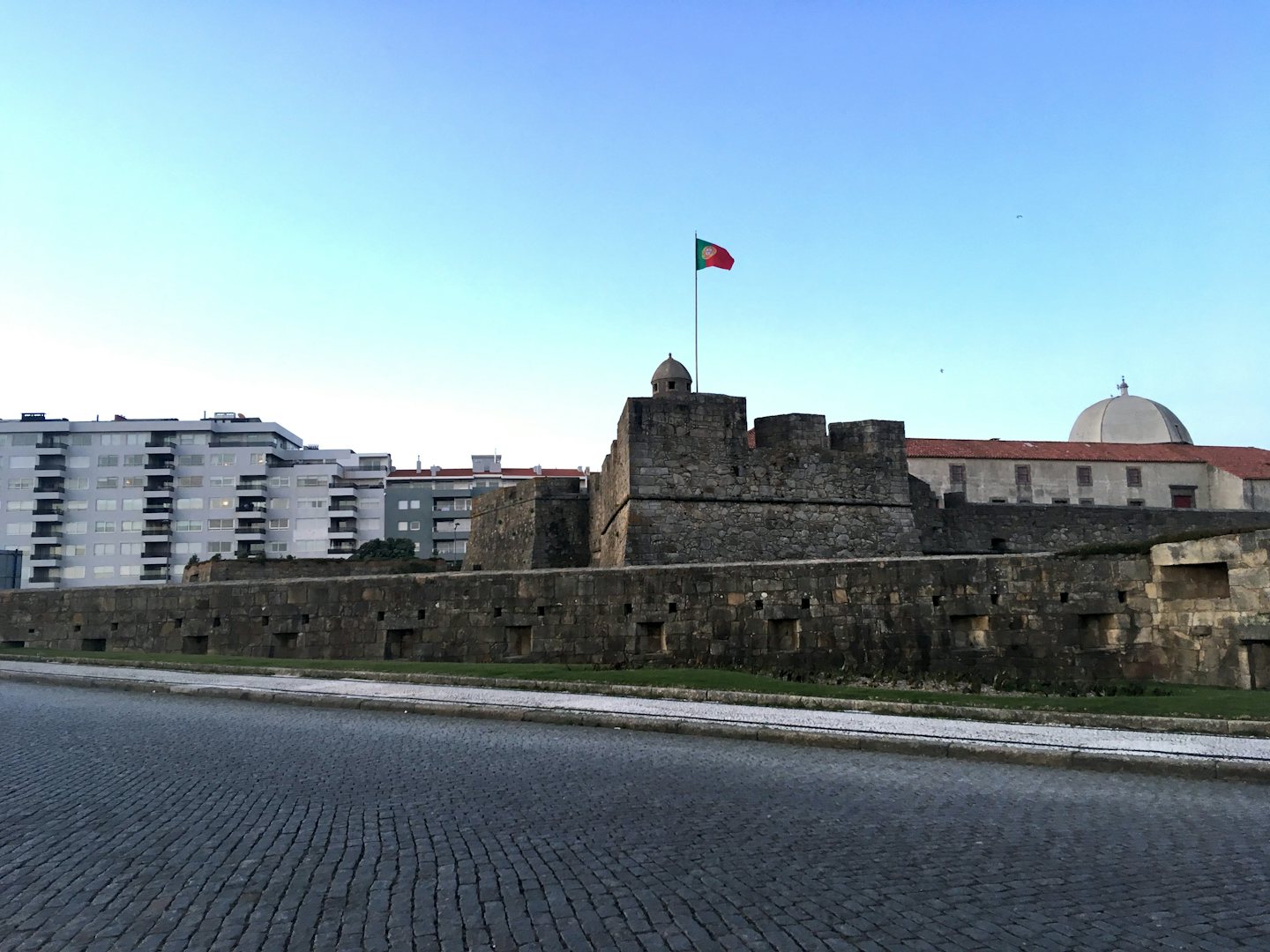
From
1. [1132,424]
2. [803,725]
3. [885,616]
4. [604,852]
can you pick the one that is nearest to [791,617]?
[885,616]

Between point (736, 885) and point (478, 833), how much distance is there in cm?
174

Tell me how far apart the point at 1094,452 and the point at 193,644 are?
4545 centimetres

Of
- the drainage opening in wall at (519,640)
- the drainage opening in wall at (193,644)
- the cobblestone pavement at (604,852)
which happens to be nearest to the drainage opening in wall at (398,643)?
the drainage opening in wall at (519,640)

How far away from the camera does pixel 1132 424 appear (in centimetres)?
5766

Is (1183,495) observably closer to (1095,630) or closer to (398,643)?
(1095,630)

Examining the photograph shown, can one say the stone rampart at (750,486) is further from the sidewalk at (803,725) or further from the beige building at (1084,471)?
the beige building at (1084,471)

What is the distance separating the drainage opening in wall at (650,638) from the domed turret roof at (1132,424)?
48.1 metres

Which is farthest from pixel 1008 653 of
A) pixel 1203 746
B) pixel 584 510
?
pixel 584 510

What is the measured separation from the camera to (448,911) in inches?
175

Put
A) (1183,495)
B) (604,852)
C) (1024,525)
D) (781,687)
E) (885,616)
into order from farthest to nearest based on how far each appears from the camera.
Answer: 1. (1183,495)
2. (1024,525)
3. (885,616)
4. (781,687)
5. (604,852)

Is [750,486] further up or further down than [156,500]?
further down

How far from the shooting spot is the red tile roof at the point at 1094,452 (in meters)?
49.9

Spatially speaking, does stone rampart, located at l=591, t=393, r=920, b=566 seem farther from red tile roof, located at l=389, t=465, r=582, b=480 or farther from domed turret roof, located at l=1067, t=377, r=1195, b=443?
red tile roof, located at l=389, t=465, r=582, b=480

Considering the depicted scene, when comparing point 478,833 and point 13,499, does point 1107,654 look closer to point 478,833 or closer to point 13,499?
point 478,833
